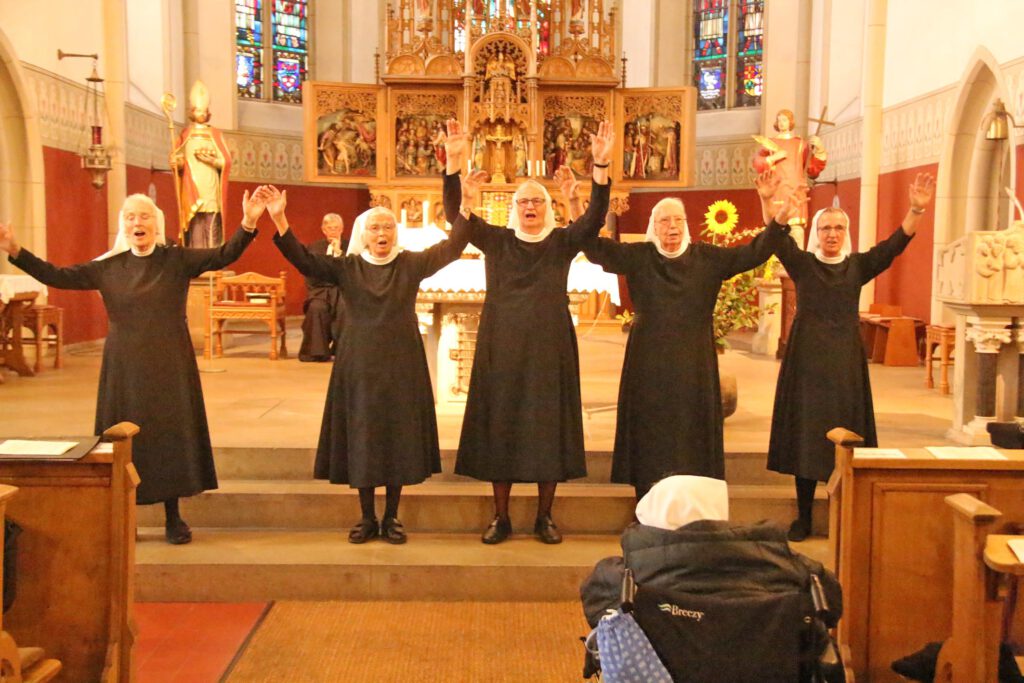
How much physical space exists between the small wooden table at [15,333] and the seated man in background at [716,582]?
696 cm

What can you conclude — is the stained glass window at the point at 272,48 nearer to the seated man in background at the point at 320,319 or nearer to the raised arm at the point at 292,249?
the seated man in background at the point at 320,319

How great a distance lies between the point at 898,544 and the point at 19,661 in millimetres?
2638

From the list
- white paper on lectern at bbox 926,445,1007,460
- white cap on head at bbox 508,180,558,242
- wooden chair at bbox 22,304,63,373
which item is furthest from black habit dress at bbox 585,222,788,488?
wooden chair at bbox 22,304,63,373

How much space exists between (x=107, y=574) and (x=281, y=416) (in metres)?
2.88

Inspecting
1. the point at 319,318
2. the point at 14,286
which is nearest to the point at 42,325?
the point at 14,286

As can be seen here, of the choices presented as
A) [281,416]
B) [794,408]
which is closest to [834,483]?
[794,408]

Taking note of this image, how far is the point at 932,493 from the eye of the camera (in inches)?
134

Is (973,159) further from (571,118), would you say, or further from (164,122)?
(164,122)

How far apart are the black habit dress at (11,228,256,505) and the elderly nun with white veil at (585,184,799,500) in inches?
67.1

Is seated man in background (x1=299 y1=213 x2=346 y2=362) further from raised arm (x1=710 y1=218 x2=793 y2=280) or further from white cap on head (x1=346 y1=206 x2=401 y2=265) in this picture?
raised arm (x1=710 y1=218 x2=793 y2=280)

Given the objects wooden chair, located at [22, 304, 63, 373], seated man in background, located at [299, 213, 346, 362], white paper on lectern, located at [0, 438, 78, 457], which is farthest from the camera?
seated man in background, located at [299, 213, 346, 362]

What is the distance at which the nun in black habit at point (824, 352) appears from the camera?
4551 millimetres

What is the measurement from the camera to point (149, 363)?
4.48 meters

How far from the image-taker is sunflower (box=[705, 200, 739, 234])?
19.4ft
